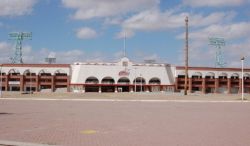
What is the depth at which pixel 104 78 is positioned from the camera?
122 m

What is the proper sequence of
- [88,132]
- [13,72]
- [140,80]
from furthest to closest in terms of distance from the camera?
[13,72]
[140,80]
[88,132]

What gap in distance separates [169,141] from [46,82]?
4407 inches

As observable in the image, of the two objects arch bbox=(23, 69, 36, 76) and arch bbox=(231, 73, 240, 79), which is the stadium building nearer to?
arch bbox=(23, 69, 36, 76)

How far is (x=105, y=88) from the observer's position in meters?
122

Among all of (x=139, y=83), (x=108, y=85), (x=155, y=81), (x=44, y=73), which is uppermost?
(x=44, y=73)

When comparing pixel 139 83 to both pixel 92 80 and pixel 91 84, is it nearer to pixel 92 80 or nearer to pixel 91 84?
pixel 92 80

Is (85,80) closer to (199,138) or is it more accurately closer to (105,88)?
(105,88)

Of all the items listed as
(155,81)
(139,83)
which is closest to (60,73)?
(139,83)

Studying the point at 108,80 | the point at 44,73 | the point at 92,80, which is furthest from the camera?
the point at 44,73

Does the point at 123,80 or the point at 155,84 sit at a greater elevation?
the point at 123,80

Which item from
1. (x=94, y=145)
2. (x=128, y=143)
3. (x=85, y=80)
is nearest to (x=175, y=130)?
(x=128, y=143)

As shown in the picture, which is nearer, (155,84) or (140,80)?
(155,84)

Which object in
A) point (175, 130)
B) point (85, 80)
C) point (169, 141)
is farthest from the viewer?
point (85, 80)

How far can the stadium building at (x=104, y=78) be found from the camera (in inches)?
4769
